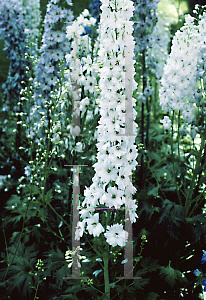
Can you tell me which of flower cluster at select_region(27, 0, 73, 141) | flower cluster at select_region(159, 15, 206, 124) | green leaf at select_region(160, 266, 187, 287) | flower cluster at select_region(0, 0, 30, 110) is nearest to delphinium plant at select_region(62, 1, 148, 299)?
green leaf at select_region(160, 266, 187, 287)

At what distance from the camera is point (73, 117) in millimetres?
2609

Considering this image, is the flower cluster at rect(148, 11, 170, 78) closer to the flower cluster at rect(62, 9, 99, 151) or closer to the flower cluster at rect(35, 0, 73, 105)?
the flower cluster at rect(35, 0, 73, 105)

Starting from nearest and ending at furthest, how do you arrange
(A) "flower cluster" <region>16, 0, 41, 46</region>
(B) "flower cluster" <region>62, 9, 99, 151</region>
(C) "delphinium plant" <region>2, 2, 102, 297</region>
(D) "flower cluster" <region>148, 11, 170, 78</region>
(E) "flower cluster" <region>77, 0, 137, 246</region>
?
(E) "flower cluster" <region>77, 0, 137, 246</region> < (C) "delphinium plant" <region>2, 2, 102, 297</region> < (B) "flower cluster" <region>62, 9, 99, 151</region> < (A) "flower cluster" <region>16, 0, 41, 46</region> < (D) "flower cluster" <region>148, 11, 170, 78</region>

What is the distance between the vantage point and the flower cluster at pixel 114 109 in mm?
1649

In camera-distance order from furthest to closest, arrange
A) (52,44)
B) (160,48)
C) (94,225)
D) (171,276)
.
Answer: (160,48) < (52,44) < (171,276) < (94,225)

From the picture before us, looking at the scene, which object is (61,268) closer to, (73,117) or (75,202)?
(75,202)

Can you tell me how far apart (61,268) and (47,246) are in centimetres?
54

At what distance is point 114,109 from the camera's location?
1669 millimetres

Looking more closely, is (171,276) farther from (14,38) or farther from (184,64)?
(14,38)

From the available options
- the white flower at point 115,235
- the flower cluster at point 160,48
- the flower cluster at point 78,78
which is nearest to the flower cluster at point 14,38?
the flower cluster at point 78,78

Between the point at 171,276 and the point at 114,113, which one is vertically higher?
the point at 114,113

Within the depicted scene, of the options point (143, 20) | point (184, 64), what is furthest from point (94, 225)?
point (143, 20)

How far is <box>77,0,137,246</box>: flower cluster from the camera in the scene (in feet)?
5.41

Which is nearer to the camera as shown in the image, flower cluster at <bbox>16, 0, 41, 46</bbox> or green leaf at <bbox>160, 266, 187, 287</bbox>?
green leaf at <bbox>160, 266, 187, 287</bbox>
